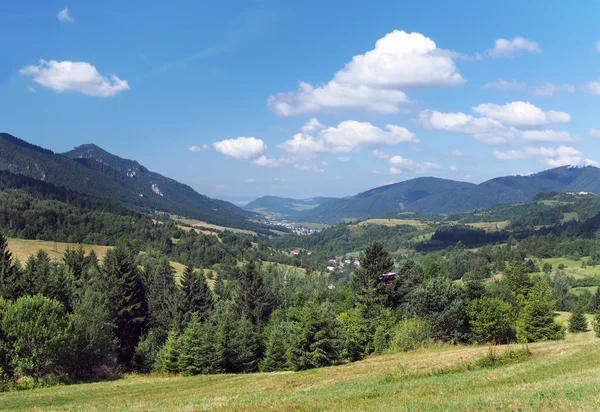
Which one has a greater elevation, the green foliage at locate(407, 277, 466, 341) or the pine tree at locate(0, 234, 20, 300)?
the pine tree at locate(0, 234, 20, 300)

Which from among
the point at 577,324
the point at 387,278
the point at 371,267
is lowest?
the point at 577,324

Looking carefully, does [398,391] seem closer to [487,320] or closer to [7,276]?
[487,320]

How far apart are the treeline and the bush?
154 millimetres

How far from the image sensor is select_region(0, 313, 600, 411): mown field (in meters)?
16.2

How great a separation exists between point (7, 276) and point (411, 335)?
6260 cm

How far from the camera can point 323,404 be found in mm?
19719

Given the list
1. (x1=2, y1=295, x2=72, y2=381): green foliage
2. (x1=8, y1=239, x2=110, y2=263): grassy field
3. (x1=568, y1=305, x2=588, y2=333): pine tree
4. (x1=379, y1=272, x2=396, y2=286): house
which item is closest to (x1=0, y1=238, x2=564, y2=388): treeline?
(x1=2, y1=295, x2=72, y2=381): green foliage

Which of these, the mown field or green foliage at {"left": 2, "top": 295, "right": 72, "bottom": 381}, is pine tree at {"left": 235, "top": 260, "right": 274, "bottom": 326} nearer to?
green foliage at {"left": 2, "top": 295, "right": 72, "bottom": 381}

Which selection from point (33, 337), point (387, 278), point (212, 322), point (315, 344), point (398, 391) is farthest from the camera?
point (387, 278)

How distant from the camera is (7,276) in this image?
6469 cm

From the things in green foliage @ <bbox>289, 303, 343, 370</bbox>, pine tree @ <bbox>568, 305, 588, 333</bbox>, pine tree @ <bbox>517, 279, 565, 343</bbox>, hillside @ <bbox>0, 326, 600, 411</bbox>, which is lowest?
pine tree @ <bbox>568, 305, 588, 333</bbox>

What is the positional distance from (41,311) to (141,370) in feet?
71.1

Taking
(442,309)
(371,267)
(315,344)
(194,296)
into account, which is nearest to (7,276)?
(194,296)

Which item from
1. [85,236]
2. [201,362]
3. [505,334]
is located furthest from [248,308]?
[85,236]
